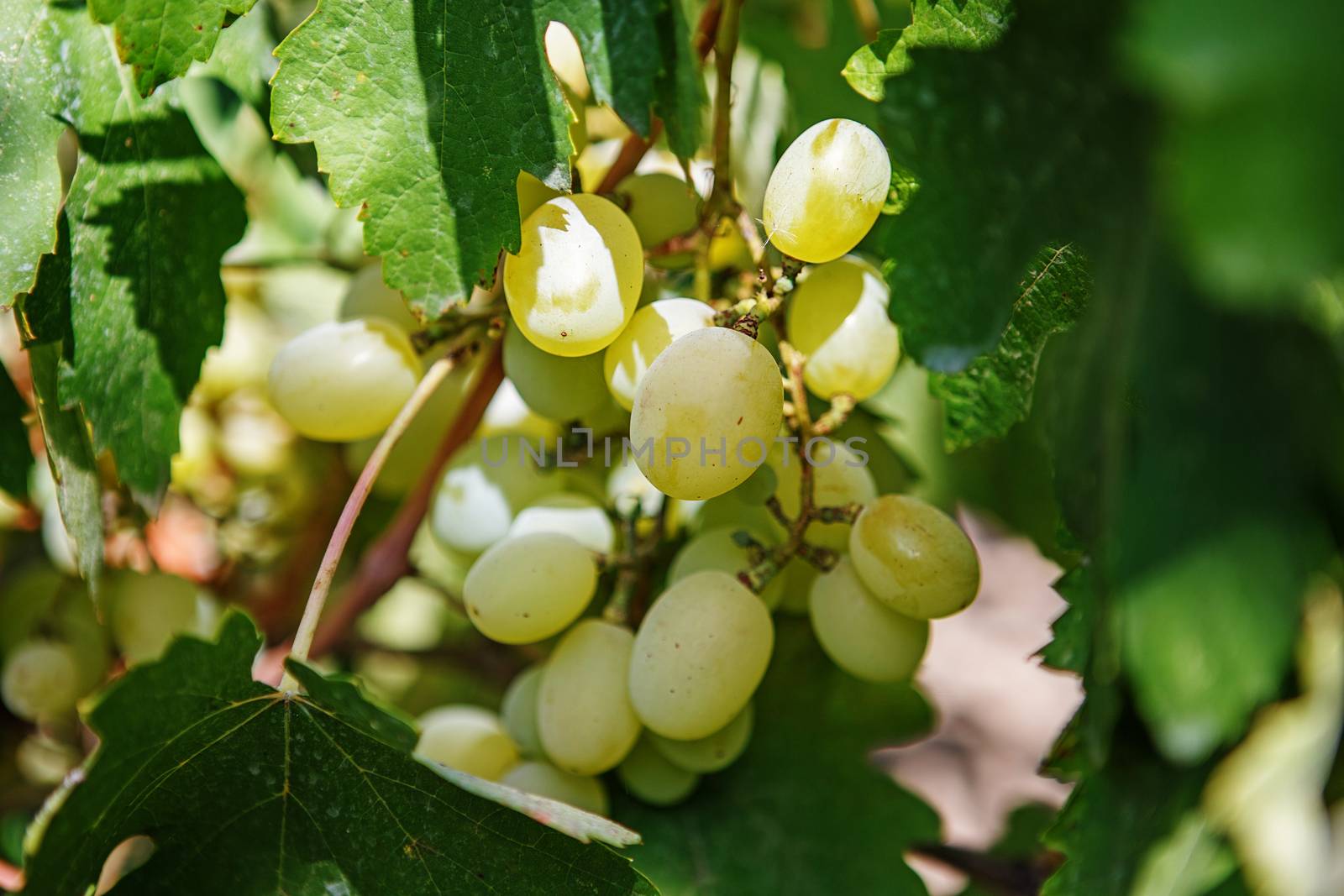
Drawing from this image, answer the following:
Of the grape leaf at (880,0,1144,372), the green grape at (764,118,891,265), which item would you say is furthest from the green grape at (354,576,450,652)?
the grape leaf at (880,0,1144,372)

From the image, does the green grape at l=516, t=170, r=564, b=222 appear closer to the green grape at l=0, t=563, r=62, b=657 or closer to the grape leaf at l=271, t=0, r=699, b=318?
the grape leaf at l=271, t=0, r=699, b=318

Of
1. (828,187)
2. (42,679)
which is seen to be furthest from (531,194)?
(42,679)

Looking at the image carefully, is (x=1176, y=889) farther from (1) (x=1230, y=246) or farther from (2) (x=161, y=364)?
(2) (x=161, y=364)

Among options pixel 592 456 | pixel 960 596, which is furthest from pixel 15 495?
pixel 960 596

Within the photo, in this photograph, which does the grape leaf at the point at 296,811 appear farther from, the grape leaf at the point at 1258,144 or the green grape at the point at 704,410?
the grape leaf at the point at 1258,144

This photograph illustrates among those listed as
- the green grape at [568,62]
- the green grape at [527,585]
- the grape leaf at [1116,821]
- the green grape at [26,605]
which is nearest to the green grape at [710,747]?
the green grape at [527,585]
